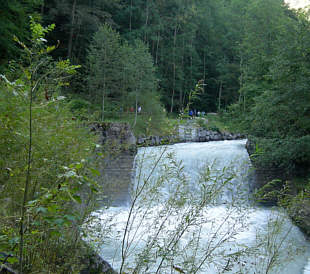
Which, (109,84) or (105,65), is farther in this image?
(109,84)

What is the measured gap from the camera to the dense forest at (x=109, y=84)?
1.41 meters

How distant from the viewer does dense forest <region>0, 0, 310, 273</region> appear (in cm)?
141

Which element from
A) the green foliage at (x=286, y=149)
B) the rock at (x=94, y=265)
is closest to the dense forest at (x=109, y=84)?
the green foliage at (x=286, y=149)

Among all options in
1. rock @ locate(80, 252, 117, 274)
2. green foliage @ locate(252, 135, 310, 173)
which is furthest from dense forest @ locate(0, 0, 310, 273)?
rock @ locate(80, 252, 117, 274)

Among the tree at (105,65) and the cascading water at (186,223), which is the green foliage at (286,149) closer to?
the cascading water at (186,223)

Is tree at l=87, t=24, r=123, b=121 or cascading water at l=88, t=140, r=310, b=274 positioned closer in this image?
cascading water at l=88, t=140, r=310, b=274

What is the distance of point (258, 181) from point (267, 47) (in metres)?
8.61

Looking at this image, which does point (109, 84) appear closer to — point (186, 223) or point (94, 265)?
point (94, 265)

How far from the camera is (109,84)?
14.6 m

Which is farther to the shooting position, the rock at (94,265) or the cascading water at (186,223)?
the rock at (94,265)

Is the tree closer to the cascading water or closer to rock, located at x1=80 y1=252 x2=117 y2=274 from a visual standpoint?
the cascading water

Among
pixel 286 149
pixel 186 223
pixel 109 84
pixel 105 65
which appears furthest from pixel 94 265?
pixel 109 84

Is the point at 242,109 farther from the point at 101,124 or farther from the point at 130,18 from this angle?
the point at 130,18

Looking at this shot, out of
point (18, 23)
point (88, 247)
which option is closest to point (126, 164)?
point (18, 23)
